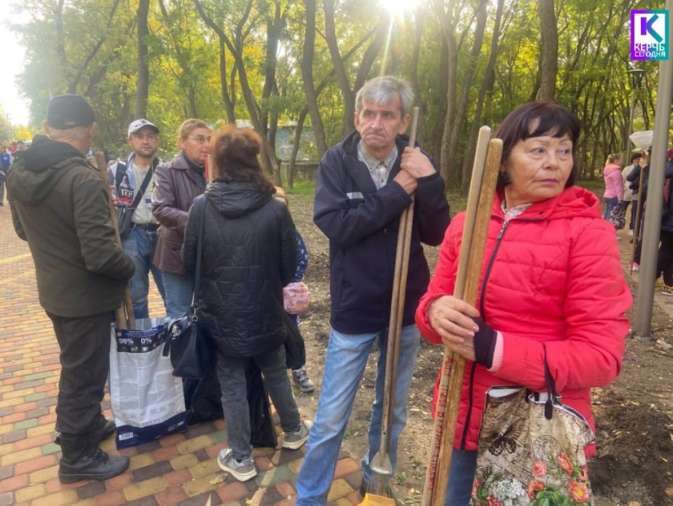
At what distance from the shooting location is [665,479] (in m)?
2.82

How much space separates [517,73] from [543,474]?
95.0ft

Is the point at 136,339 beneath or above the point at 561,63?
beneath

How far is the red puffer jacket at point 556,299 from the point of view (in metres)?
1.41

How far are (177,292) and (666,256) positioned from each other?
20.5 feet

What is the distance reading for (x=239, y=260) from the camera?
2723 millimetres

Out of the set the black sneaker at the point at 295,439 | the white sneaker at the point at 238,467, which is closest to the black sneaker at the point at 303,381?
the black sneaker at the point at 295,439

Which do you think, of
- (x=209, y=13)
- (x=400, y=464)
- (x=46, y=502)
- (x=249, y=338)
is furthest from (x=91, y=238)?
(x=209, y=13)

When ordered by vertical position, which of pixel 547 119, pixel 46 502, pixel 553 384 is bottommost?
pixel 46 502

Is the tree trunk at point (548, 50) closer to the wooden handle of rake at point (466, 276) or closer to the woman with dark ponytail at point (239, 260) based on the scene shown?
the woman with dark ponytail at point (239, 260)

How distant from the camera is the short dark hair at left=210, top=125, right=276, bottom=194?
2730 mm

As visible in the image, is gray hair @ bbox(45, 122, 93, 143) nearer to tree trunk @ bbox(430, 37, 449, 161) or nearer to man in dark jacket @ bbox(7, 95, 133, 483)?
man in dark jacket @ bbox(7, 95, 133, 483)

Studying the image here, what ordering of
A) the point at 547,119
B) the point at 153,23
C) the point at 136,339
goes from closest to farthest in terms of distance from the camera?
the point at 547,119 → the point at 136,339 → the point at 153,23

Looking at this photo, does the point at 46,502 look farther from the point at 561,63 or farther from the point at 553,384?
the point at 561,63

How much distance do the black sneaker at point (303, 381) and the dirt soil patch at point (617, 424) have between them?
0.07 meters
